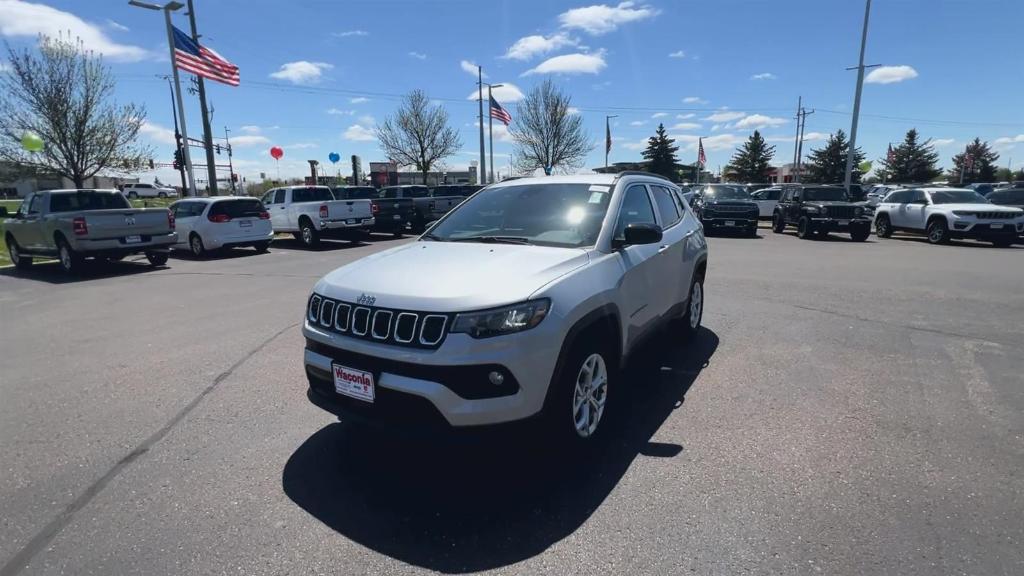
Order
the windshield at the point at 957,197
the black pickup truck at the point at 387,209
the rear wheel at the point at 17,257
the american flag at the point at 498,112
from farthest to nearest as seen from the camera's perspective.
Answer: the american flag at the point at 498,112
the black pickup truck at the point at 387,209
the windshield at the point at 957,197
the rear wheel at the point at 17,257

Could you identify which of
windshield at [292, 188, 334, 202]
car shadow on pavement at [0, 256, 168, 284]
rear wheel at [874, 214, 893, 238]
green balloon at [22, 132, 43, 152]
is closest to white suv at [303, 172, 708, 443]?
car shadow on pavement at [0, 256, 168, 284]

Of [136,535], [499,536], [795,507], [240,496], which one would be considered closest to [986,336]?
[795,507]

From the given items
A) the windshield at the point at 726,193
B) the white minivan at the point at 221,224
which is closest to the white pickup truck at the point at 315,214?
the white minivan at the point at 221,224

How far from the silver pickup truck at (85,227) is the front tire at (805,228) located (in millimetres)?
18991

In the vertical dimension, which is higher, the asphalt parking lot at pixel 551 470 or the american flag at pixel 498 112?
the american flag at pixel 498 112

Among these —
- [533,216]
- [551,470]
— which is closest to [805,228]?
[533,216]

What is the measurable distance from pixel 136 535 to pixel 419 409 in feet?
5.13

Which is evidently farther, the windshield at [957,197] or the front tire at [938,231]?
the windshield at [957,197]

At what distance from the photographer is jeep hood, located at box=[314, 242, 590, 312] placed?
2793 millimetres

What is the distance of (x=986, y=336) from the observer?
19.4ft

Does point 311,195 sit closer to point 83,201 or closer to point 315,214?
point 315,214

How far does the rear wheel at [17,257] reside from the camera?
13336 mm

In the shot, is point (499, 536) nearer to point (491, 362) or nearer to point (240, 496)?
point (491, 362)

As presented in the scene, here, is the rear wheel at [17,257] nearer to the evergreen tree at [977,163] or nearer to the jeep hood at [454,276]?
the jeep hood at [454,276]
